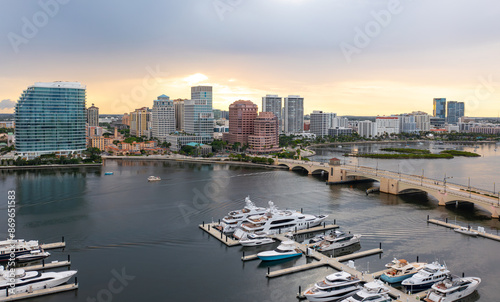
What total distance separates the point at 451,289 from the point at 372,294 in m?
2.46

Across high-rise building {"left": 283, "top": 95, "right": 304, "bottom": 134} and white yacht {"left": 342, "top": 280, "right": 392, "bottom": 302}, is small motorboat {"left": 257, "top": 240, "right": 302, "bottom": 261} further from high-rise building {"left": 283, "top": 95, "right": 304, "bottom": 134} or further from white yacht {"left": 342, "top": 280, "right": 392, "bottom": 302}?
high-rise building {"left": 283, "top": 95, "right": 304, "bottom": 134}

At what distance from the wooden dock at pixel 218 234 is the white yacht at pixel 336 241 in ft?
11.2

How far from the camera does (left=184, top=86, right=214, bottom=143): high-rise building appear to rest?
67.3m

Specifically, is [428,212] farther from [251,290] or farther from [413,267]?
[251,290]

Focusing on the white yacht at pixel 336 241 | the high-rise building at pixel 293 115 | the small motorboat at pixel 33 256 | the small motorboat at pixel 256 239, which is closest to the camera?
the small motorboat at pixel 33 256

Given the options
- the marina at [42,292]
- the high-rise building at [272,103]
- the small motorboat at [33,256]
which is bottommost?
the marina at [42,292]

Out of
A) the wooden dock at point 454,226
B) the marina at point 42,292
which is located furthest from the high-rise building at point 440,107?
the marina at point 42,292

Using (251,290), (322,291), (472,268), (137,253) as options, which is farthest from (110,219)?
(472,268)

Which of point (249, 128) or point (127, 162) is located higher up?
point (249, 128)

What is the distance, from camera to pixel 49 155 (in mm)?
45812

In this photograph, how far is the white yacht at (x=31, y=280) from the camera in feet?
40.4

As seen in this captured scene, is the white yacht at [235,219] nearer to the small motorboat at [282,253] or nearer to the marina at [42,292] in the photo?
the small motorboat at [282,253]

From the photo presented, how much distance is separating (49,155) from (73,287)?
37501 mm

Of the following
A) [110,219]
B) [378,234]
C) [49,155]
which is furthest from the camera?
[49,155]
